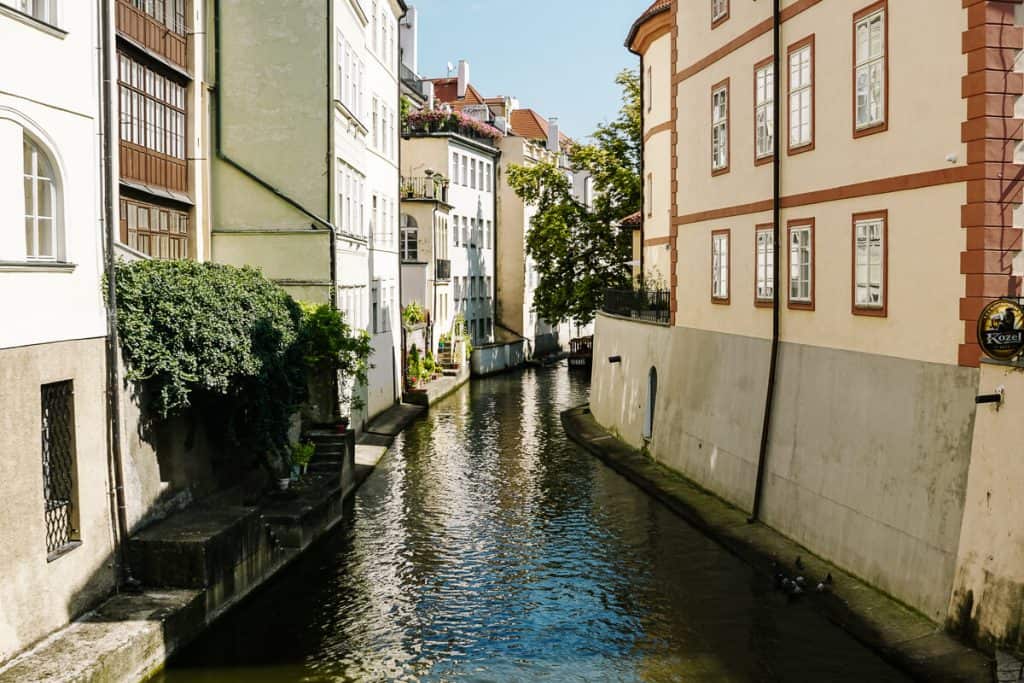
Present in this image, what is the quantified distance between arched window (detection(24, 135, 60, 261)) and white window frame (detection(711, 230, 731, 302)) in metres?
12.9

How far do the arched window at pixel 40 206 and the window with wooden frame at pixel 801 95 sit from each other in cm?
1099

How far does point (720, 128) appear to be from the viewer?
23.3 metres

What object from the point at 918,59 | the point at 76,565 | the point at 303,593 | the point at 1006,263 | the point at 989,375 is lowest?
the point at 303,593

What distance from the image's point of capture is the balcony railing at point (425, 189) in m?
51.4

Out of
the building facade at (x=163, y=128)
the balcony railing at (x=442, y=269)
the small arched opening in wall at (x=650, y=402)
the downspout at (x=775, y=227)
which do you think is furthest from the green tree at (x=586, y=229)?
the downspout at (x=775, y=227)

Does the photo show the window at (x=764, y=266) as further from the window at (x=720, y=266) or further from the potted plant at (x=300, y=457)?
the potted plant at (x=300, y=457)

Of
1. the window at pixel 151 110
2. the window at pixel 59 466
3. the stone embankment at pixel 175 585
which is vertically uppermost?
the window at pixel 151 110

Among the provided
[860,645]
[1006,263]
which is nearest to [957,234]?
A: [1006,263]

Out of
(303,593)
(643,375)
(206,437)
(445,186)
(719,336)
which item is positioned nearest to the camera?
(303,593)

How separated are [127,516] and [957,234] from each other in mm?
10613

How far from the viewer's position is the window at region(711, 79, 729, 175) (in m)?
22.8

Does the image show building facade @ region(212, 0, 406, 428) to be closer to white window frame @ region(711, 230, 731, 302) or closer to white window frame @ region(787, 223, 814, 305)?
white window frame @ region(711, 230, 731, 302)

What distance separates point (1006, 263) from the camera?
45.4ft

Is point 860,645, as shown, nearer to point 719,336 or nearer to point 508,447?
point 719,336
